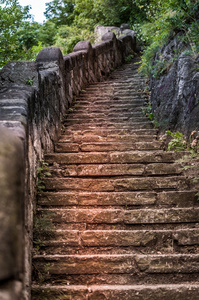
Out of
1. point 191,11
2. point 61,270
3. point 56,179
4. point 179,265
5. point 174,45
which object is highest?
point 191,11

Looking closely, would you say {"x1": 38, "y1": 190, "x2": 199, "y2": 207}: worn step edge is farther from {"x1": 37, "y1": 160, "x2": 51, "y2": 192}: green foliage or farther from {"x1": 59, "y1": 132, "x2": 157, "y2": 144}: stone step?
{"x1": 59, "y1": 132, "x2": 157, "y2": 144}: stone step

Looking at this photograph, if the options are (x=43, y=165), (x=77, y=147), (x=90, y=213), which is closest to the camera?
(x=90, y=213)

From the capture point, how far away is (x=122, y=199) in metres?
2.68

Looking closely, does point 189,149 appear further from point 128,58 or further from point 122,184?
point 128,58

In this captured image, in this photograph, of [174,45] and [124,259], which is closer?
[124,259]

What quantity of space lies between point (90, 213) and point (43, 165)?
2.95ft

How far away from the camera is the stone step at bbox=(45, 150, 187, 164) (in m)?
3.26

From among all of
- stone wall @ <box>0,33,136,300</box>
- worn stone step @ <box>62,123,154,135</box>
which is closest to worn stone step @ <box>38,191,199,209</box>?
stone wall @ <box>0,33,136,300</box>

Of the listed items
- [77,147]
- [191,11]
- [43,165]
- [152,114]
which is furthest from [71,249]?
[191,11]

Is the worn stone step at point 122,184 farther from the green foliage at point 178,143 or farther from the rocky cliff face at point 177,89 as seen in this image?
the rocky cliff face at point 177,89

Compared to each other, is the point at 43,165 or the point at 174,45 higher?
the point at 174,45

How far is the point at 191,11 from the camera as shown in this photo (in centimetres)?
411

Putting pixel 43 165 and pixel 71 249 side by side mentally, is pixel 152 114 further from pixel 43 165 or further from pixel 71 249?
pixel 71 249

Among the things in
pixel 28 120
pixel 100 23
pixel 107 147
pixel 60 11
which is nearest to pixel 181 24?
pixel 107 147
